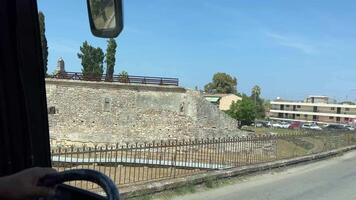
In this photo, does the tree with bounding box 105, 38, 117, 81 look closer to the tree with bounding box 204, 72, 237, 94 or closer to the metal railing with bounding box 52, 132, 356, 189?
the metal railing with bounding box 52, 132, 356, 189

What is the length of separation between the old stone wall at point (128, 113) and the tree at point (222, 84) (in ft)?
233

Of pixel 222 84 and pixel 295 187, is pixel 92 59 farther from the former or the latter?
pixel 222 84

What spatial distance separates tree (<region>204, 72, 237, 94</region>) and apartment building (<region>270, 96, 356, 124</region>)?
3949 centimetres

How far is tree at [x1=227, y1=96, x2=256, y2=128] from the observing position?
3369 inches

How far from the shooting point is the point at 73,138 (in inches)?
1677

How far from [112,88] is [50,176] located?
4101 cm

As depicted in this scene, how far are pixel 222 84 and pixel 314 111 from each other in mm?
48796

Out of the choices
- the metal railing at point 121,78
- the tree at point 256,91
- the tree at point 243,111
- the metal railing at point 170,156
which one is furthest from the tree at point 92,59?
the tree at point 256,91

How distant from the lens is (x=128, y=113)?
4253 centimetres

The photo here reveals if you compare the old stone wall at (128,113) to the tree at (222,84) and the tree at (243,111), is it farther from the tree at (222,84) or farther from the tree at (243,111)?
the tree at (222,84)

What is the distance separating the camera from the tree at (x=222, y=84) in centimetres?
11330

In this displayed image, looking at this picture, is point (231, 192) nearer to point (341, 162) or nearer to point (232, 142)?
point (232, 142)

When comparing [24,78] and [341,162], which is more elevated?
[24,78]

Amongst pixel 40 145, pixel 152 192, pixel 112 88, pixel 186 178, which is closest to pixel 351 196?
pixel 186 178
